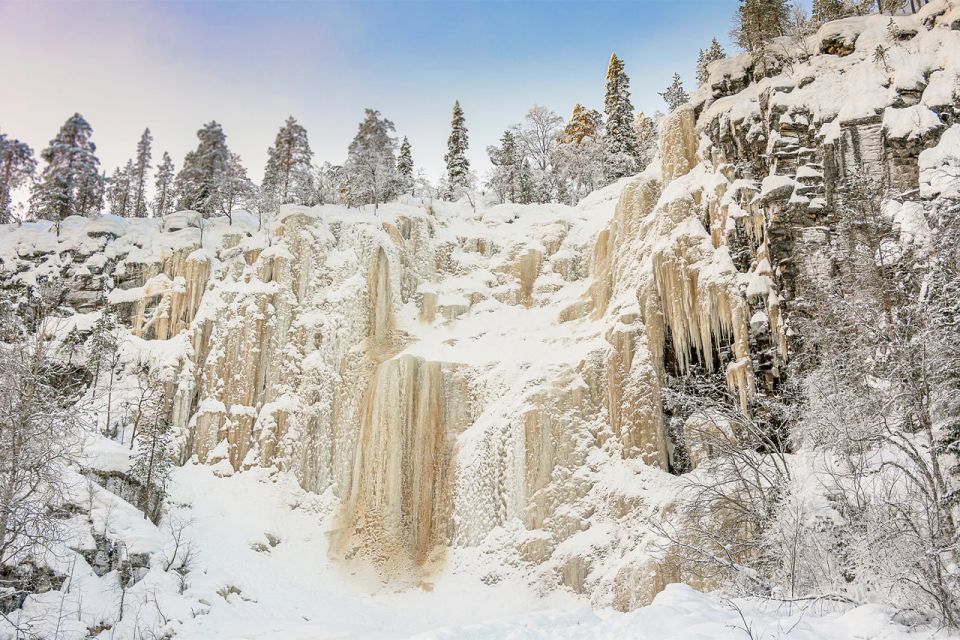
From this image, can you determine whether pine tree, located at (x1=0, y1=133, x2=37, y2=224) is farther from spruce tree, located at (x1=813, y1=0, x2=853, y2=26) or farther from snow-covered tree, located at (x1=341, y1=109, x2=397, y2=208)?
spruce tree, located at (x1=813, y1=0, x2=853, y2=26)

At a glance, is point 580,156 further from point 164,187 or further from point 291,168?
point 164,187

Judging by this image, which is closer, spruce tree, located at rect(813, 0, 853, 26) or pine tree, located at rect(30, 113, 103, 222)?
spruce tree, located at rect(813, 0, 853, 26)

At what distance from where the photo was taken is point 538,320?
30906 millimetres

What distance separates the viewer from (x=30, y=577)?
16734mm

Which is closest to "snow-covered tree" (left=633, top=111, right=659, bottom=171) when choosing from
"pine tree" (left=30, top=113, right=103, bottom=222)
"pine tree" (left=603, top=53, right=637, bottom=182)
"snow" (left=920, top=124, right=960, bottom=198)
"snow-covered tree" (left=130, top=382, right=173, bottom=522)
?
"pine tree" (left=603, top=53, right=637, bottom=182)

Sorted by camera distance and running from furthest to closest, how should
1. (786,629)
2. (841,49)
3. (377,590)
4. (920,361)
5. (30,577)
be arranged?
(841,49) < (377,590) < (30,577) < (920,361) < (786,629)

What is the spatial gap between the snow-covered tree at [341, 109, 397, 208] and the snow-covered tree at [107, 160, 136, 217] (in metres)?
23.4

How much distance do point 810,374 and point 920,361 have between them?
7.68 metres

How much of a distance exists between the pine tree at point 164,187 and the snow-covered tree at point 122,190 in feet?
7.79

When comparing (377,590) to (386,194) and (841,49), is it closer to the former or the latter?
(386,194)

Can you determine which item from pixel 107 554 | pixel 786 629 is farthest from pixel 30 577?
pixel 786 629

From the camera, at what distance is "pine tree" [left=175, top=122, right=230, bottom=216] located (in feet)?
144

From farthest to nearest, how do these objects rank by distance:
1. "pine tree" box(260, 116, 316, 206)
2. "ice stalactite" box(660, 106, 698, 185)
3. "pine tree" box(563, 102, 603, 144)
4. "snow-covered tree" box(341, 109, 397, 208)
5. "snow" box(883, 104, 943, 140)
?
"pine tree" box(563, 102, 603, 144) < "pine tree" box(260, 116, 316, 206) < "snow-covered tree" box(341, 109, 397, 208) < "ice stalactite" box(660, 106, 698, 185) < "snow" box(883, 104, 943, 140)

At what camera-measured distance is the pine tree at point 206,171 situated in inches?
1730
